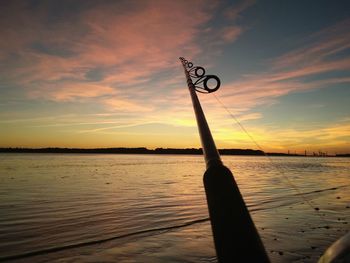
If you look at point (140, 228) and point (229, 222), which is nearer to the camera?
point (229, 222)

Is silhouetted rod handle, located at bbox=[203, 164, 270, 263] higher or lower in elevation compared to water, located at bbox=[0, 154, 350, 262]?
higher

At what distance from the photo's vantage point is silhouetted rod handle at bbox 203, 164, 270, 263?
1.27 m

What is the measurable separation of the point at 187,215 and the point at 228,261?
373 inches

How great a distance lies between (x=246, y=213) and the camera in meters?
1.49

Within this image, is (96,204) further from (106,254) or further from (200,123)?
(200,123)

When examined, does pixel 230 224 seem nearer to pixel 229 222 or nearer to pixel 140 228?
pixel 229 222

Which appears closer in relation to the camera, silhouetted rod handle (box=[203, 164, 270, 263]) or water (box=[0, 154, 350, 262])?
silhouetted rod handle (box=[203, 164, 270, 263])

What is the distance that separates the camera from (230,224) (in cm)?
142

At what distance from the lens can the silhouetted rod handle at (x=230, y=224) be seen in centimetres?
127

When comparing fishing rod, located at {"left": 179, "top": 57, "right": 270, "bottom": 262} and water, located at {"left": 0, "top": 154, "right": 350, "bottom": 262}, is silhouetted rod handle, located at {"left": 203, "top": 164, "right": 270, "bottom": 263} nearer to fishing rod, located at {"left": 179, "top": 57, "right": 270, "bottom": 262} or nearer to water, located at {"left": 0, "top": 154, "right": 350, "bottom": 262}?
fishing rod, located at {"left": 179, "top": 57, "right": 270, "bottom": 262}

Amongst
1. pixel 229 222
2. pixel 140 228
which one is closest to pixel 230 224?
pixel 229 222

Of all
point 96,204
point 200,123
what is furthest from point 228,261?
point 96,204

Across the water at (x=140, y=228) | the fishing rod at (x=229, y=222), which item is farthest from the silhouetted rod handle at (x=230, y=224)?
the water at (x=140, y=228)

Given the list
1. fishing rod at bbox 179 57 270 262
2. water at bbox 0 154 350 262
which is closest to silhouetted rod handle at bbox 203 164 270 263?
fishing rod at bbox 179 57 270 262
